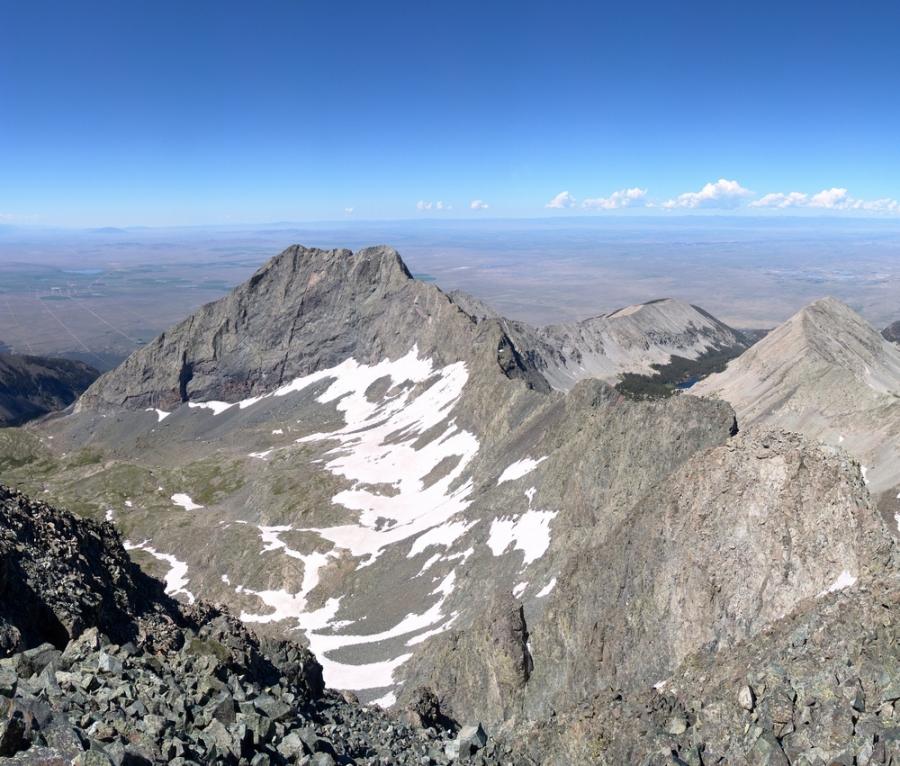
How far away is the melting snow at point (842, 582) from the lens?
1121 inches

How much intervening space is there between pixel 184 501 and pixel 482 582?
3238 inches

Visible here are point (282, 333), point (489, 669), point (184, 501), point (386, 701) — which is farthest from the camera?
point (282, 333)

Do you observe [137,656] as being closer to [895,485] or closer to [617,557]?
[617,557]

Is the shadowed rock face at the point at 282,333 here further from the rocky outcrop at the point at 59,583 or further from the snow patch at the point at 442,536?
the rocky outcrop at the point at 59,583

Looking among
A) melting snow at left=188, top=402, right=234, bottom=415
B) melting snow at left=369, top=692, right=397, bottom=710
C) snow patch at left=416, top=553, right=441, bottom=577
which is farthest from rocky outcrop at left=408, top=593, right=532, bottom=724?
melting snow at left=188, top=402, right=234, bottom=415

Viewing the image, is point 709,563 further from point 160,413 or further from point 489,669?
point 160,413

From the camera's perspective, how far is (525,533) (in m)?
65.6

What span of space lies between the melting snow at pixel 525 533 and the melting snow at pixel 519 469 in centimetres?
853

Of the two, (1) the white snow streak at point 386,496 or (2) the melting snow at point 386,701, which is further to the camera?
(1) the white snow streak at point 386,496

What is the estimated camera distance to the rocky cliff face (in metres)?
78.6

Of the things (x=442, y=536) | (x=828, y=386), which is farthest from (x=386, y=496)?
(x=828, y=386)

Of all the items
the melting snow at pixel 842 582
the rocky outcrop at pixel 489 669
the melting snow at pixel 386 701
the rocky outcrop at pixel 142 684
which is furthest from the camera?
the melting snow at pixel 386 701

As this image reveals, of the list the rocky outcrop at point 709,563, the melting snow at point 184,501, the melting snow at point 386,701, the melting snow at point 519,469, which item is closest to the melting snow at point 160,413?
the melting snow at point 184,501

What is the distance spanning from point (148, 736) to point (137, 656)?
6950 mm
